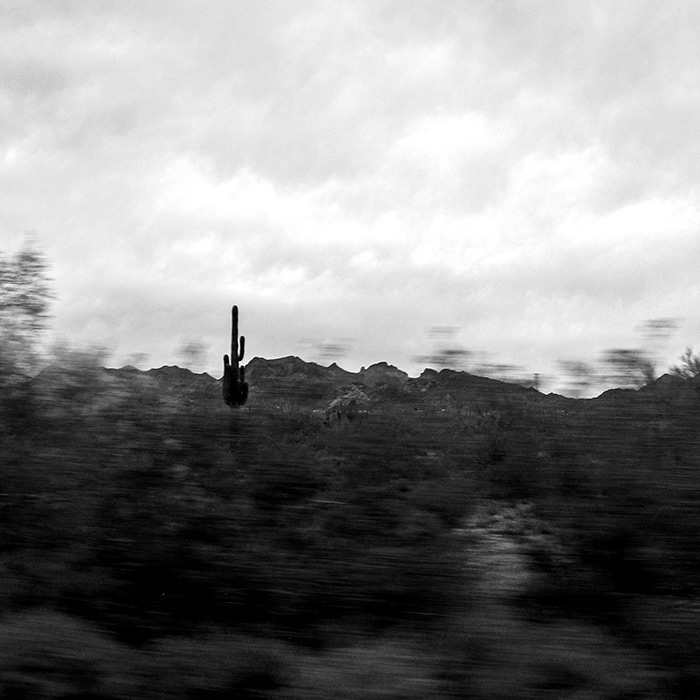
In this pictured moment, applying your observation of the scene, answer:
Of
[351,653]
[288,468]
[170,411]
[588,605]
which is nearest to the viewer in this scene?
[351,653]

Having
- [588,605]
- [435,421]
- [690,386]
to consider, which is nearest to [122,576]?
[435,421]

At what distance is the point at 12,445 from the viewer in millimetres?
8008

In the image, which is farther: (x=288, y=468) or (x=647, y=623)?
(x=288, y=468)

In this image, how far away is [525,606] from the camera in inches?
268

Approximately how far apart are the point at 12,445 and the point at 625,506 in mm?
5028

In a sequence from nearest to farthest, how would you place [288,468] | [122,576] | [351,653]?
[351,653] < [122,576] < [288,468]

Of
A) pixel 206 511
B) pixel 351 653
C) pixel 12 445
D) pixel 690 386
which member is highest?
pixel 690 386

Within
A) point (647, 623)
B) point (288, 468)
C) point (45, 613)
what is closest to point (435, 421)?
point (288, 468)

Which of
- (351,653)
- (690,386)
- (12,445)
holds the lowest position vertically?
(351,653)

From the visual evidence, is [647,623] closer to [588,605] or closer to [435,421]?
[588,605]

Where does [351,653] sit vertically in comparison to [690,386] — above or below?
below

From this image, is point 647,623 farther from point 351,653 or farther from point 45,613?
point 45,613

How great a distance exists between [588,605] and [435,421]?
2089 mm

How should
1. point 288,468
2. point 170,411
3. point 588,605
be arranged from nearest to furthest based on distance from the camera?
point 588,605
point 288,468
point 170,411
